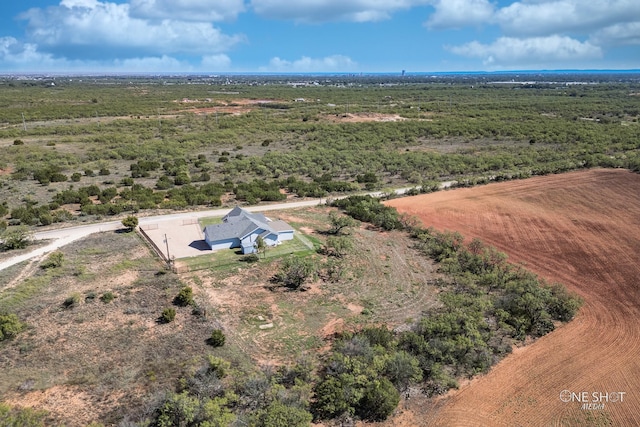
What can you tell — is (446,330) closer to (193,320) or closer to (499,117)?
(193,320)

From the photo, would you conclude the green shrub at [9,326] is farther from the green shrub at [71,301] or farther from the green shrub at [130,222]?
the green shrub at [130,222]

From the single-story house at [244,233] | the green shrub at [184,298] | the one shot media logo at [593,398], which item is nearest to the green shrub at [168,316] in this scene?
the green shrub at [184,298]

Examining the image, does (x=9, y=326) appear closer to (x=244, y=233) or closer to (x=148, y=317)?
(x=148, y=317)

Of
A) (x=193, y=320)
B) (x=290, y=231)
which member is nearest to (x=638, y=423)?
(x=193, y=320)

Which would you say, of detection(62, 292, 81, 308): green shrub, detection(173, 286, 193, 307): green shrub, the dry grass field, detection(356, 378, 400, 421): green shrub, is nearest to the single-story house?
the dry grass field

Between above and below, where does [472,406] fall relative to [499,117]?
below

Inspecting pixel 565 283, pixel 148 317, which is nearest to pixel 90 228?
pixel 148 317

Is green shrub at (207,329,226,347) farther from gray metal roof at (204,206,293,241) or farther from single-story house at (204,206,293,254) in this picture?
gray metal roof at (204,206,293,241)
